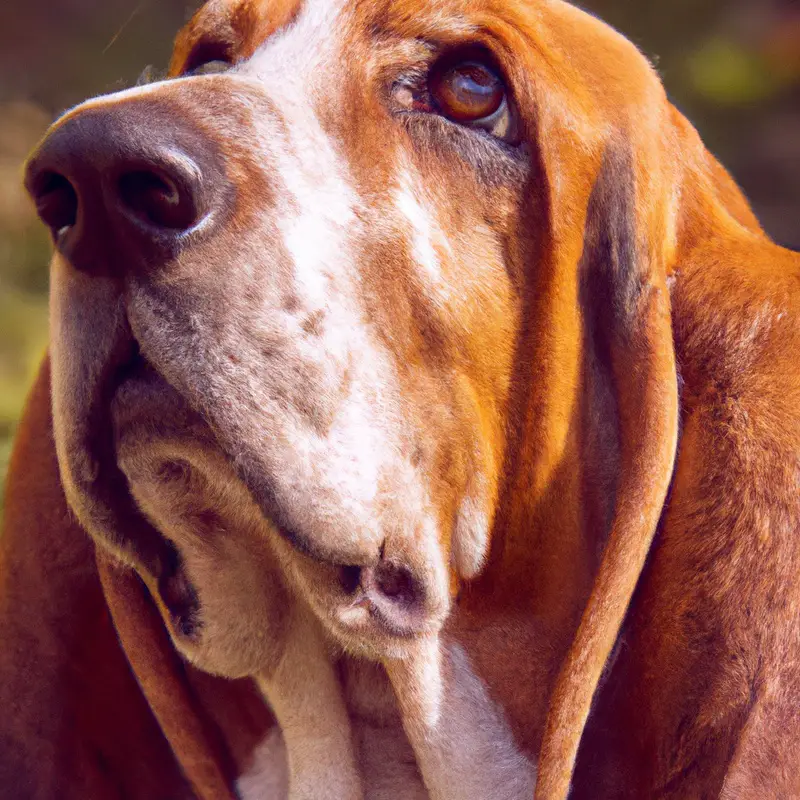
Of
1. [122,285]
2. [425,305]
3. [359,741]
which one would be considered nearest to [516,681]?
[359,741]

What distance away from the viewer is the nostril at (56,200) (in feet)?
4.66

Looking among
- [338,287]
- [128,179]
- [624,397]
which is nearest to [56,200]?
[128,179]

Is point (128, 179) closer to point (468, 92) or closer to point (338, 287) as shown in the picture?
Result: point (338, 287)

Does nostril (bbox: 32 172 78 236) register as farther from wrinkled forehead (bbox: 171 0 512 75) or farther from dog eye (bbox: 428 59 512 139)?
dog eye (bbox: 428 59 512 139)

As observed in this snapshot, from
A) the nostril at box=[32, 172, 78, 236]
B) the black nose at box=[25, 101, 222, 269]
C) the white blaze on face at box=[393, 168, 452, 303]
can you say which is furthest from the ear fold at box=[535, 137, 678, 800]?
the nostril at box=[32, 172, 78, 236]

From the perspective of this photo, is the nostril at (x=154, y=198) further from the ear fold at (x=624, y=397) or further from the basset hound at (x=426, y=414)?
the ear fold at (x=624, y=397)

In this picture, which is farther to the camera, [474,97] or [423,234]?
[474,97]

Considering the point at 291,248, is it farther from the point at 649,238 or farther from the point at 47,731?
the point at 47,731

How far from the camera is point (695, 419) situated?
67.7 inches

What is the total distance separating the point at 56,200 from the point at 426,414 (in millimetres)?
688

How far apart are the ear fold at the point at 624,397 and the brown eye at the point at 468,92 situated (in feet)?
0.82

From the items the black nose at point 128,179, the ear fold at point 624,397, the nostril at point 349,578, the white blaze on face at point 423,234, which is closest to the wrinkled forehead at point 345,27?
the white blaze on face at point 423,234

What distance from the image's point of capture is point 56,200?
144 centimetres

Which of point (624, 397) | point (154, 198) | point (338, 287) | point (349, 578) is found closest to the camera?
point (154, 198)
